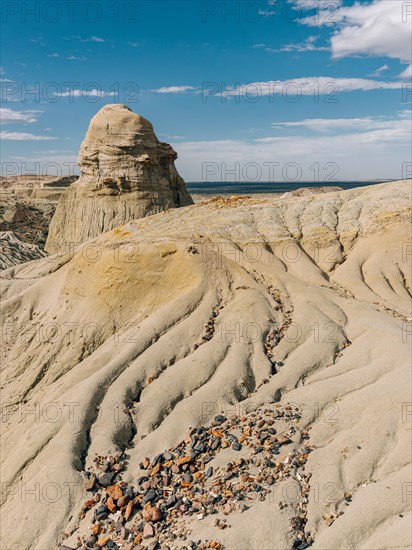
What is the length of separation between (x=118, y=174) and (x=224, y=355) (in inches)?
949

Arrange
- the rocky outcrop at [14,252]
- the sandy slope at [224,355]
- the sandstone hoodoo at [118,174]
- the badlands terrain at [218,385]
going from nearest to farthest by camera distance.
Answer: the badlands terrain at [218,385], the sandy slope at [224,355], the sandstone hoodoo at [118,174], the rocky outcrop at [14,252]

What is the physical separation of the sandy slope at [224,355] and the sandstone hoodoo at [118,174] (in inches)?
523

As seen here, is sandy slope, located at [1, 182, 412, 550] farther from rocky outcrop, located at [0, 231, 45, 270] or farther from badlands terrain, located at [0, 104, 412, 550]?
rocky outcrop, located at [0, 231, 45, 270]

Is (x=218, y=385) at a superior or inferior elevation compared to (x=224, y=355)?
inferior

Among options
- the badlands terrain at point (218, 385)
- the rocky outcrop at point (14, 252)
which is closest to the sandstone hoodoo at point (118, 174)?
the rocky outcrop at point (14, 252)

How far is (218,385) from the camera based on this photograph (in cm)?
1273

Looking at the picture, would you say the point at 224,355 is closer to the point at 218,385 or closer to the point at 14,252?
the point at 218,385

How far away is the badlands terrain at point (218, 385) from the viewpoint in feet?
29.4

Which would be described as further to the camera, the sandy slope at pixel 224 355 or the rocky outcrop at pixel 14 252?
the rocky outcrop at pixel 14 252

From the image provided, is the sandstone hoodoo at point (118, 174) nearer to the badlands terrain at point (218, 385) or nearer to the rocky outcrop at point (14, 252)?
the rocky outcrop at point (14, 252)

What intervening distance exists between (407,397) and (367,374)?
1.59 metres

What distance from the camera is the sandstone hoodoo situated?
34594 millimetres

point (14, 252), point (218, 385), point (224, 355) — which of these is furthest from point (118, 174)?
point (218, 385)

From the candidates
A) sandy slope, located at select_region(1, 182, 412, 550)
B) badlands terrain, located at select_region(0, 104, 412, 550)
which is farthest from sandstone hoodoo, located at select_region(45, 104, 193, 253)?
sandy slope, located at select_region(1, 182, 412, 550)
